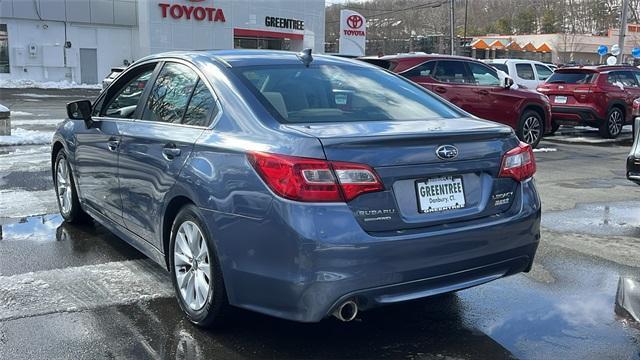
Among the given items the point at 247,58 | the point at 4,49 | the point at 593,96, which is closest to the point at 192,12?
the point at 4,49

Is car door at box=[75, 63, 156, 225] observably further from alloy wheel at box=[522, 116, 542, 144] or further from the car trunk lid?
alloy wheel at box=[522, 116, 542, 144]

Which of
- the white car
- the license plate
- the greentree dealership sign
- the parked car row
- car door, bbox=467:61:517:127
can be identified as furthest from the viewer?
the greentree dealership sign

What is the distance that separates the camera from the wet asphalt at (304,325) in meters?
3.46

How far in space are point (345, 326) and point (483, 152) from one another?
129cm

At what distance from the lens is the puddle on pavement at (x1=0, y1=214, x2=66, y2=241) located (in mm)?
5613

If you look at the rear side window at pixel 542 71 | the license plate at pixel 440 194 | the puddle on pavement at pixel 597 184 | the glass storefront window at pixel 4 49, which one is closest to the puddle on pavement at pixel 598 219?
the puddle on pavement at pixel 597 184

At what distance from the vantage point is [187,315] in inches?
147

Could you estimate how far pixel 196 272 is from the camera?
3674mm

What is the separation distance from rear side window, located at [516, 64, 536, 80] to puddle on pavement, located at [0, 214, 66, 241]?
15041 mm

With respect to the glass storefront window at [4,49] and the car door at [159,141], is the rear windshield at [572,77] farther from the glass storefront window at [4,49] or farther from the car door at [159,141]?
the glass storefront window at [4,49]

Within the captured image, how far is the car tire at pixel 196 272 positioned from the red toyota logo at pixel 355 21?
32.9 meters

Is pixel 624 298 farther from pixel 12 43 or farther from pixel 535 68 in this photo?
pixel 12 43

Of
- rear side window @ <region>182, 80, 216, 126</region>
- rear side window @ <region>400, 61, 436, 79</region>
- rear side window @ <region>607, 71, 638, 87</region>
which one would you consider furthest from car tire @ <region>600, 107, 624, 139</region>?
rear side window @ <region>182, 80, 216, 126</region>

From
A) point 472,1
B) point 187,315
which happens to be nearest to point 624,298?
point 187,315
